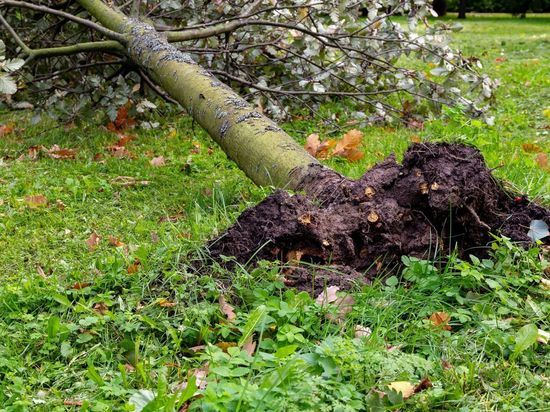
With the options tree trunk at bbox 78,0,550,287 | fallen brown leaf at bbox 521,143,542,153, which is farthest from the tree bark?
fallen brown leaf at bbox 521,143,542,153

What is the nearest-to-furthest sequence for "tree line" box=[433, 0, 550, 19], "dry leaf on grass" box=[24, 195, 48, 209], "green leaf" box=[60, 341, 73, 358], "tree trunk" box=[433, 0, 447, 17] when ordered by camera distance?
1. "green leaf" box=[60, 341, 73, 358]
2. "dry leaf on grass" box=[24, 195, 48, 209]
3. "tree line" box=[433, 0, 550, 19]
4. "tree trunk" box=[433, 0, 447, 17]

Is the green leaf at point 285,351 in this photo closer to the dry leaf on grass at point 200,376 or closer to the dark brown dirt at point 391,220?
the dry leaf on grass at point 200,376

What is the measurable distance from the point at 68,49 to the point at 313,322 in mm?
3380

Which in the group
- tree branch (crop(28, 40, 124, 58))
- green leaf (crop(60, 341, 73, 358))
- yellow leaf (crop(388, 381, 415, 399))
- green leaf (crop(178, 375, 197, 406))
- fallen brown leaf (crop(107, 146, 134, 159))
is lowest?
green leaf (crop(60, 341, 73, 358))

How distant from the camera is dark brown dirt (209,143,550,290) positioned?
8.92 feet

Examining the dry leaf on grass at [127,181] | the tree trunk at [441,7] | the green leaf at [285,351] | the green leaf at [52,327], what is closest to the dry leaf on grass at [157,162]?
the dry leaf on grass at [127,181]

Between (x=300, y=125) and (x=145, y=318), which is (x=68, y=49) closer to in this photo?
(x=300, y=125)

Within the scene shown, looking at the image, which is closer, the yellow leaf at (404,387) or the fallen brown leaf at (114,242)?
the yellow leaf at (404,387)

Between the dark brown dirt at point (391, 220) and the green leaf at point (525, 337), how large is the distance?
0.56m

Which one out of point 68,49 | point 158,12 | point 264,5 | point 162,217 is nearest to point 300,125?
point 264,5

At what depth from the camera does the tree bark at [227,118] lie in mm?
3352

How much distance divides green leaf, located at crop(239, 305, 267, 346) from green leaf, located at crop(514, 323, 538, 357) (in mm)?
821

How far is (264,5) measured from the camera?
5.65 m

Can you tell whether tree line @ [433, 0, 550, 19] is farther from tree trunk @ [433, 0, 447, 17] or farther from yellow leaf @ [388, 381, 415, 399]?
yellow leaf @ [388, 381, 415, 399]
